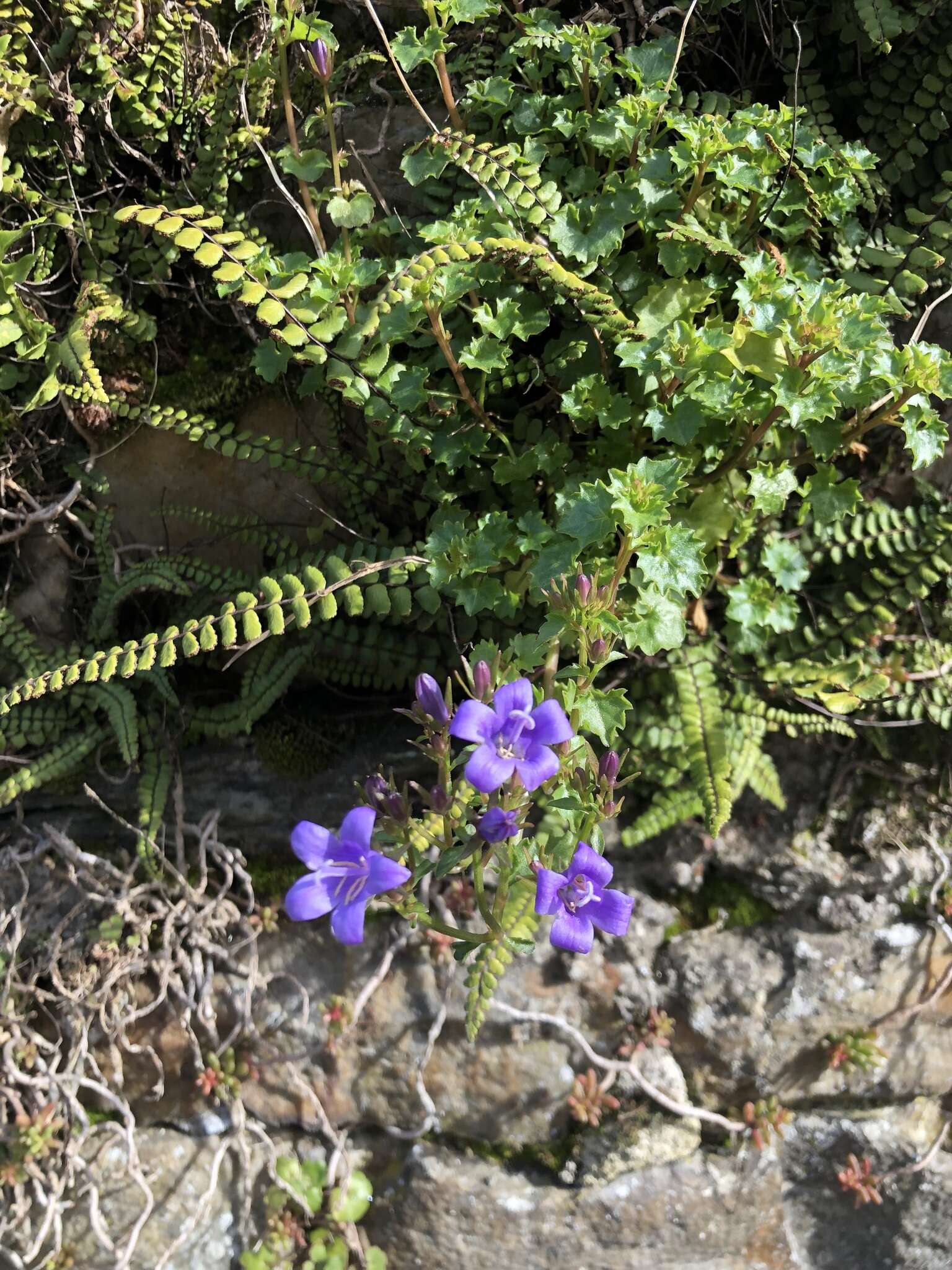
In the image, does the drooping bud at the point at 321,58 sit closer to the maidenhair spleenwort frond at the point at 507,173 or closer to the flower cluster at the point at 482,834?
the maidenhair spleenwort frond at the point at 507,173

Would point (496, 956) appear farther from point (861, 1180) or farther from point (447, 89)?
point (447, 89)

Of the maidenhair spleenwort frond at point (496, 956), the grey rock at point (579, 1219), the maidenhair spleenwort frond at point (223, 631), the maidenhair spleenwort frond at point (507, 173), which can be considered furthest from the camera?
the grey rock at point (579, 1219)

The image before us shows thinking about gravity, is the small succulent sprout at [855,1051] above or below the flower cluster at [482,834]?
below

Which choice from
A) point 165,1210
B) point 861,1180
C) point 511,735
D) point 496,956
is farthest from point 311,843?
point 861,1180

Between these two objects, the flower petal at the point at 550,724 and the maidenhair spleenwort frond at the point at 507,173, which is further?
A: the maidenhair spleenwort frond at the point at 507,173

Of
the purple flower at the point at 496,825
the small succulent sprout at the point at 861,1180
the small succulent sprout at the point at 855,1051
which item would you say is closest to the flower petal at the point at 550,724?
the purple flower at the point at 496,825

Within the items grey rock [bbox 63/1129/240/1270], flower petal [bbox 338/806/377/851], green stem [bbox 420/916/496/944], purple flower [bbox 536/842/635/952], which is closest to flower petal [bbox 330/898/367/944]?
flower petal [bbox 338/806/377/851]

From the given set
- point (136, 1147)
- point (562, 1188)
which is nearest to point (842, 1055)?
point (562, 1188)
